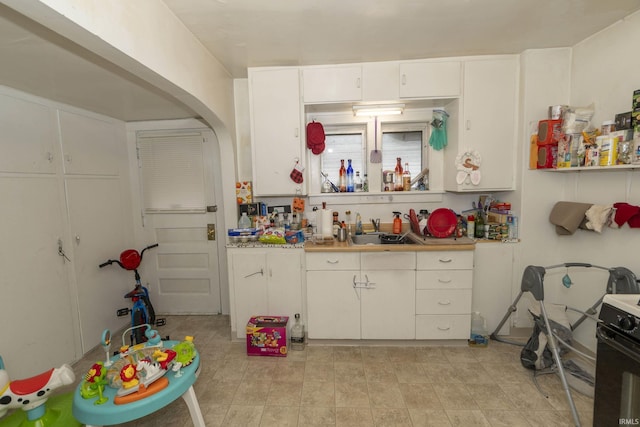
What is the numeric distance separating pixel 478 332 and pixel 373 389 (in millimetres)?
1192

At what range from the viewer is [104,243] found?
291 centimetres

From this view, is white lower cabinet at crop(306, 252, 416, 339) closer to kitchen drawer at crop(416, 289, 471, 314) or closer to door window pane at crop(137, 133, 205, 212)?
kitchen drawer at crop(416, 289, 471, 314)

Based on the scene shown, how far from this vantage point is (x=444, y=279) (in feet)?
7.98

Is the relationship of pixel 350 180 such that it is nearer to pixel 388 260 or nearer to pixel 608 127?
pixel 388 260

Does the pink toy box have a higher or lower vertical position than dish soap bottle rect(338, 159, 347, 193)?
lower

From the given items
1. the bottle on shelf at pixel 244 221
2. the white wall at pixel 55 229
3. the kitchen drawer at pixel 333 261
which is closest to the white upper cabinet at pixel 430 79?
the kitchen drawer at pixel 333 261

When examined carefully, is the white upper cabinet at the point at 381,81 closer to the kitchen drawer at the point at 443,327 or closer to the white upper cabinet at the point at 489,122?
the white upper cabinet at the point at 489,122

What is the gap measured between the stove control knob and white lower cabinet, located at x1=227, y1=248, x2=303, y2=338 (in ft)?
6.59

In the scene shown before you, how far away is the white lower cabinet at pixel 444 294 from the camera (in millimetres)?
2422

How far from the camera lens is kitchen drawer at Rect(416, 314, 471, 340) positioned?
246 cm

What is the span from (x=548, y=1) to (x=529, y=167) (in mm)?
1225

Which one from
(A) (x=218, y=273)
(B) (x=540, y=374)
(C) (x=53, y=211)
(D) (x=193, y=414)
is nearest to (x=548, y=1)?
(B) (x=540, y=374)

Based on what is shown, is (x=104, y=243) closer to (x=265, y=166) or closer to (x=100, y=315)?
(x=100, y=315)

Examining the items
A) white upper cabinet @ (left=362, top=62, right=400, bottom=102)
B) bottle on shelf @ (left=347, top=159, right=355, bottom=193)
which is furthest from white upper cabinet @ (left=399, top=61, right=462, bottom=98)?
bottle on shelf @ (left=347, top=159, right=355, bottom=193)
